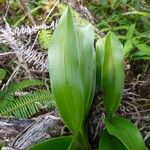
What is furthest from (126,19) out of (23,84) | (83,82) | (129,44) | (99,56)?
(83,82)

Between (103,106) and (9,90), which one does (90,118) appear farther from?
(9,90)

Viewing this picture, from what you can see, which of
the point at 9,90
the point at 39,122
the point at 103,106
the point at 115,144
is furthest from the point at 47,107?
the point at 115,144

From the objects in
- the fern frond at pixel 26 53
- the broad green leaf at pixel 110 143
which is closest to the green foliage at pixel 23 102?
the fern frond at pixel 26 53

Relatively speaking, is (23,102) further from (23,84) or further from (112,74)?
(112,74)

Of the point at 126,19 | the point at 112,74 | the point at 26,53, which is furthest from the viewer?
the point at 126,19

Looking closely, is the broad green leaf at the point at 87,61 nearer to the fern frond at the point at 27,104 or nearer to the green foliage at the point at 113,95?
the green foliage at the point at 113,95

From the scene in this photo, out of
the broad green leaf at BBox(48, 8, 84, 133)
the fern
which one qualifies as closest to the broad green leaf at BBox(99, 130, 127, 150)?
the broad green leaf at BBox(48, 8, 84, 133)
